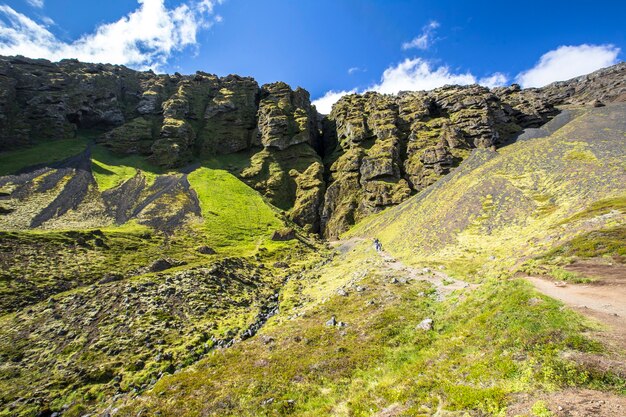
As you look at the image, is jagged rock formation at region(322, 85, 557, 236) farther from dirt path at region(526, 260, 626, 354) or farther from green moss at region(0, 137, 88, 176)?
green moss at region(0, 137, 88, 176)

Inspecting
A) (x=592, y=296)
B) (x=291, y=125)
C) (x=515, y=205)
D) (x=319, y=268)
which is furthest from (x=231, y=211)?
(x=592, y=296)

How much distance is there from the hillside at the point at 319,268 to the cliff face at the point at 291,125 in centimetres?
140

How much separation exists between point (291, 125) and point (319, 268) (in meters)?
115

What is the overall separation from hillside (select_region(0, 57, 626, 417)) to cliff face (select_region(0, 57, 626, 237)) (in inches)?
55.2

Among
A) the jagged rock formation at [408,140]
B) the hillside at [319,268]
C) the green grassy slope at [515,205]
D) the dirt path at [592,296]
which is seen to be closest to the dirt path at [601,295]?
the dirt path at [592,296]

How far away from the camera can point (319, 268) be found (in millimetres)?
68375

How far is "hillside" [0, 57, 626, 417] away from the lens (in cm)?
1716

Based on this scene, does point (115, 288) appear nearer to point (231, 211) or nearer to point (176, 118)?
point (231, 211)

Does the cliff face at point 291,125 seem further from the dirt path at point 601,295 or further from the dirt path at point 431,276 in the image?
the dirt path at point 601,295

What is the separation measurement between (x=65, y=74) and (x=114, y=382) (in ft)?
694

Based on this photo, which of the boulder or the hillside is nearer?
the hillside

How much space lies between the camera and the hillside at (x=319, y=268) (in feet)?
56.3

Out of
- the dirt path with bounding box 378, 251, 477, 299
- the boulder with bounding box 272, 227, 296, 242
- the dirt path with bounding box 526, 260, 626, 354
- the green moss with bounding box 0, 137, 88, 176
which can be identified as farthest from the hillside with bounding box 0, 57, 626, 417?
the green moss with bounding box 0, 137, 88, 176

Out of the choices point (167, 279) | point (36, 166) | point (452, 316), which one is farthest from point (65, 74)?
point (452, 316)
